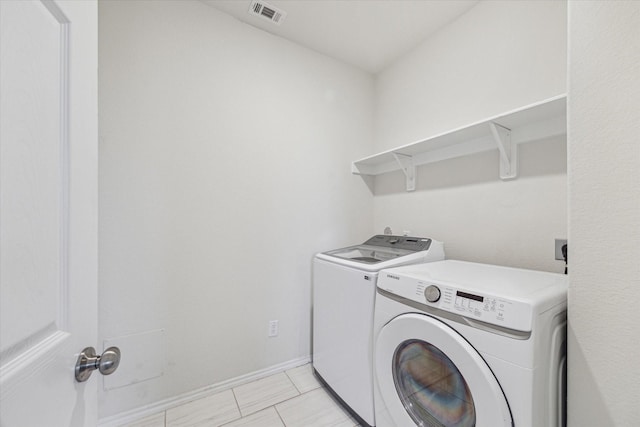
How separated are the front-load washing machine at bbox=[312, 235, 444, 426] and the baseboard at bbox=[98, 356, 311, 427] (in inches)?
10.4

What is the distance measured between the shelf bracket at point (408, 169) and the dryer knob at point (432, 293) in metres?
1.15

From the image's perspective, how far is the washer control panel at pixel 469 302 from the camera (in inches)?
29.1

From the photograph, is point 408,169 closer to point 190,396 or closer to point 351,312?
point 351,312

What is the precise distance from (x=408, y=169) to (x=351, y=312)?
4.01 feet

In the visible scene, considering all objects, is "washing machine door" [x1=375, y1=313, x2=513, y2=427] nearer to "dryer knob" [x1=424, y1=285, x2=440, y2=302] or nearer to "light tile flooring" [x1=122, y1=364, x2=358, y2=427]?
"dryer knob" [x1=424, y1=285, x2=440, y2=302]

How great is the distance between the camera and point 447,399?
3.16ft

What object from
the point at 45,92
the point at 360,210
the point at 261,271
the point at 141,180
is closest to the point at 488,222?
the point at 360,210

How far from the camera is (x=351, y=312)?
1.37m

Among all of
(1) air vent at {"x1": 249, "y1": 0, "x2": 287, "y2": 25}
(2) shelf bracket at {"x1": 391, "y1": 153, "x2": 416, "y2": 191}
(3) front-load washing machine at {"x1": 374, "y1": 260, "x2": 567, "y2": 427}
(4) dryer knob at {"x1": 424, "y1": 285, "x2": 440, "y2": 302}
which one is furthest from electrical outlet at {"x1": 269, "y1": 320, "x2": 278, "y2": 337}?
(1) air vent at {"x1": 249, "y1": 0, "x2": 287, "y2": 25}

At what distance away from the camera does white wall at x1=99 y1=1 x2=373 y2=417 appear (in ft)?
4.42

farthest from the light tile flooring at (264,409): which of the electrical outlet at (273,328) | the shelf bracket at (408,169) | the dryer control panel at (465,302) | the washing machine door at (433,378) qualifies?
the shelf bracket at (408,169)

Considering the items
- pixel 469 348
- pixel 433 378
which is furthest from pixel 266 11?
pixel 433 378

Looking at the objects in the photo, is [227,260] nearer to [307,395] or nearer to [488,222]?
[307,395]

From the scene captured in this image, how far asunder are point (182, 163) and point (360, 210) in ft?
4.80
